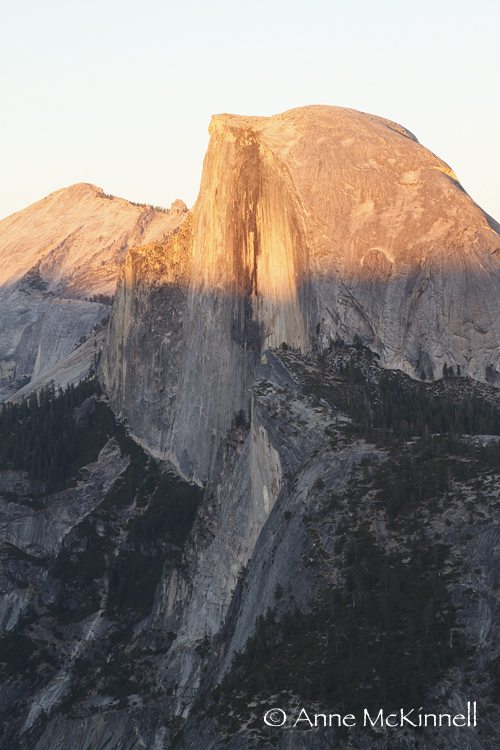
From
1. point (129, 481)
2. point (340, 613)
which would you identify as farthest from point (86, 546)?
point (340, 613)

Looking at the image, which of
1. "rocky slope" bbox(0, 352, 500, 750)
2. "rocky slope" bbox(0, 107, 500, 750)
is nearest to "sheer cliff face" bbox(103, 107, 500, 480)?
"rocky slope" bbox(0, 107, 500, 750)

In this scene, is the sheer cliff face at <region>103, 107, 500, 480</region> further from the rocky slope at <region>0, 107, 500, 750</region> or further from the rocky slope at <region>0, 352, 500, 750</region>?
the rocky slope at <region>0, 352, 500, 750</region>

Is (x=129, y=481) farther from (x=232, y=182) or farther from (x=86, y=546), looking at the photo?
(x=232, y=182)

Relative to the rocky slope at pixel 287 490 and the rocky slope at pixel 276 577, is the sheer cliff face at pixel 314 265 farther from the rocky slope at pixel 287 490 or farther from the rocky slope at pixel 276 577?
the rocky slope at pixel 276 577

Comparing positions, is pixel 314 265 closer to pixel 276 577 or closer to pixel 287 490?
pixel 287 490

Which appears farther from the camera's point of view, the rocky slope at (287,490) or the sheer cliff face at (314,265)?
the sheer cliff face at (314,265)

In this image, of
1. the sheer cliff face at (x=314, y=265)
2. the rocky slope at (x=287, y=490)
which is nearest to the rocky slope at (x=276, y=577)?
the rocky slope at (x=287, y=490)

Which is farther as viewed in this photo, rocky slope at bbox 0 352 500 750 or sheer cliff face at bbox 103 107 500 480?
sheer cliff face at bbox 103 107 500 480

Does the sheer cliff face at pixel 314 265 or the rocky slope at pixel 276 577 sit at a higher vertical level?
the sheer cliff face at pixel 314 265

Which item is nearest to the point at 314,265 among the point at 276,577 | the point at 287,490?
the point at 287,490

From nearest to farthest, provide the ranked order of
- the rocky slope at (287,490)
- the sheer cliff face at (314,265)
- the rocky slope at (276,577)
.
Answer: the rocky slope at (276,577), the rocky slope at (287,490), the sheer cliff face at (314,265)
